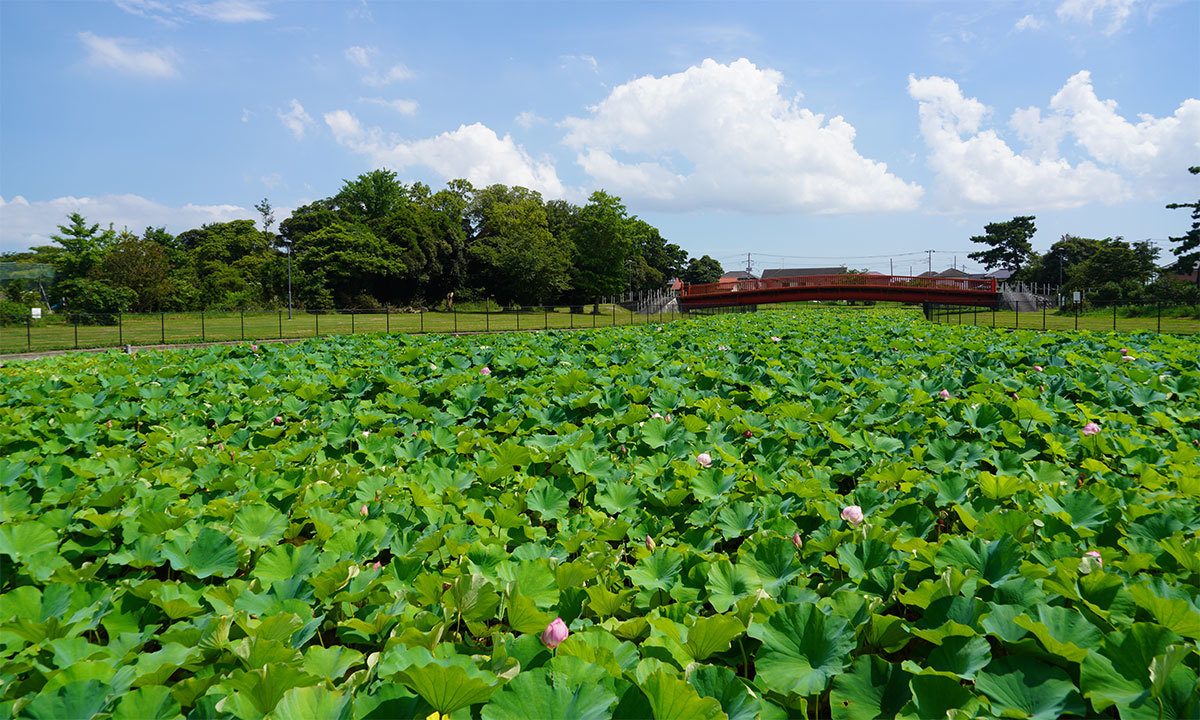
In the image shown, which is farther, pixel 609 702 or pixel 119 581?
pixel 119 581

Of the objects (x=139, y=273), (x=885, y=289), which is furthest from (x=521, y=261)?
(x=885, y=289)

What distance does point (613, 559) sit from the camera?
1793 millimetres

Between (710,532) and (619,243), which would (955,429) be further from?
(619,243)

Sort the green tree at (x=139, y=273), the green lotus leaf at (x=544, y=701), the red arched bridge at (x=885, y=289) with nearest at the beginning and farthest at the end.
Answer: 1. the green lotus leaf at (x=544, y=701)
2. the red arched bridge at (x=885, y=289)
3. the green tree at (x=139, y=273)

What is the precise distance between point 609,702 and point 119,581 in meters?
1.61

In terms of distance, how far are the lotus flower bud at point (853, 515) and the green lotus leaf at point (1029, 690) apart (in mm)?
703

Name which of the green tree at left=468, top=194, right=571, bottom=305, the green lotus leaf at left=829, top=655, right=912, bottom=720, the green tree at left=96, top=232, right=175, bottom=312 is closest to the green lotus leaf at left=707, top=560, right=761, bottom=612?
the green lotus leaf at left=829, top=655, right=912, bottom=720

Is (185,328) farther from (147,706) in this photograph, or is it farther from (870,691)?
(870,691)

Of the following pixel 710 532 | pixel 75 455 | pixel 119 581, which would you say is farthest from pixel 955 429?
pixel 75 455

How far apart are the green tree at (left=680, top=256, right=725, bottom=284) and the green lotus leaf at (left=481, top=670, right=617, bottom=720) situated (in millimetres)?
95957

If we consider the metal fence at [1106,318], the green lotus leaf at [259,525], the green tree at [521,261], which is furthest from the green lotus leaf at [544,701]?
the green tree at [521,261]

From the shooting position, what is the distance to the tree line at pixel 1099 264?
3903cm

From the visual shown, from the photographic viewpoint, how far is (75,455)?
3314 millimetres

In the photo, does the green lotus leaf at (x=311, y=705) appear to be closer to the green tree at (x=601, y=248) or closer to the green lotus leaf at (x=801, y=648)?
the green lotus leaf at (x=801, y=648)
